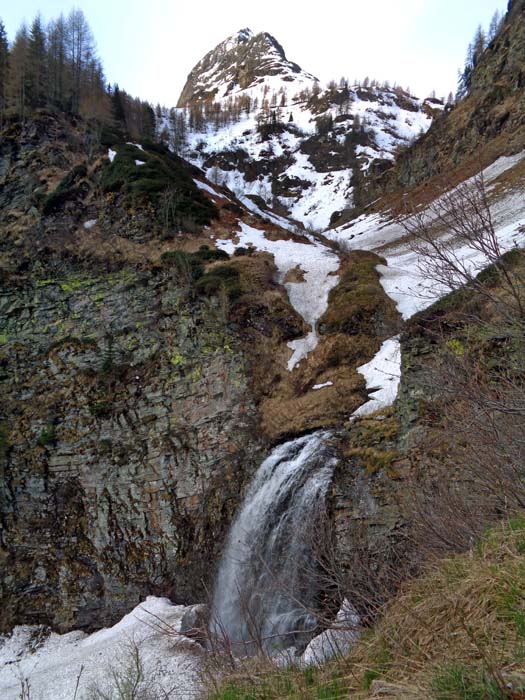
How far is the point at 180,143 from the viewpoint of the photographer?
66.1 meters

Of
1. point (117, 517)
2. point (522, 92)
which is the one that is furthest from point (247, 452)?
point (522, 92)

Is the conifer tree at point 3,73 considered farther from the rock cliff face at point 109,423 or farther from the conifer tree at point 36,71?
the rock cliff face at point 109,423


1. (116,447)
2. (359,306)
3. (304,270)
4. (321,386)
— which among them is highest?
(304,270)

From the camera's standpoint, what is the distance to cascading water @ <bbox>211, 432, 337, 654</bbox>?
10289 mm

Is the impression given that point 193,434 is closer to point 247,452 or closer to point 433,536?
point 247,452

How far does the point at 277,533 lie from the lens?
37.7 ft

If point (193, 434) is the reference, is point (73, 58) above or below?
above

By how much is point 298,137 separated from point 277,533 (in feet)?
227

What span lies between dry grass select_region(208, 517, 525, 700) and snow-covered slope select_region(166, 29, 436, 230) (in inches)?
1721

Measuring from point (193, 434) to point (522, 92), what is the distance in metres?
31.7

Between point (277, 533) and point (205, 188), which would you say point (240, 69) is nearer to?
point (205, 188)

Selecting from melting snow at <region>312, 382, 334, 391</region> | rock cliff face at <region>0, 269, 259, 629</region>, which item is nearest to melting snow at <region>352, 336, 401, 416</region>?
melting snow at <region>312, 382, 334, 391</region>

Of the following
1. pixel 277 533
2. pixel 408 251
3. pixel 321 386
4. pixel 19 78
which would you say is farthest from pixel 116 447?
pixel 19 78

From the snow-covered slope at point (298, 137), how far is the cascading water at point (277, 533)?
116 ft
